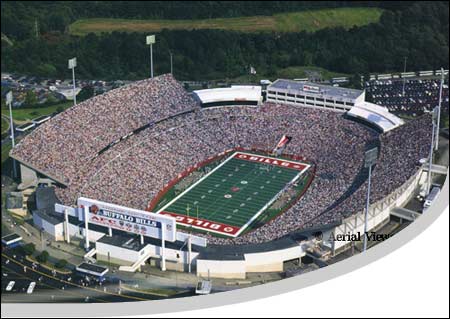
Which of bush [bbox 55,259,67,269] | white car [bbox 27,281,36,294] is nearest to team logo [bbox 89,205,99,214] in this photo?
bush [bbox 55,259,67,269]

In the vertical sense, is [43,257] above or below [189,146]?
below

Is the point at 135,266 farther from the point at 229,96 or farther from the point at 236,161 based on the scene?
the point at 229,96

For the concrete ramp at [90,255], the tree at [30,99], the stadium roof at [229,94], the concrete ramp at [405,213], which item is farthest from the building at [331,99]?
the concrete ramp at [90,255]

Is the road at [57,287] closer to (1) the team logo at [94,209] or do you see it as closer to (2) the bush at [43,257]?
(2) the bush at [43,257]

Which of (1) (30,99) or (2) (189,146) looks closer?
(2) (189,146)

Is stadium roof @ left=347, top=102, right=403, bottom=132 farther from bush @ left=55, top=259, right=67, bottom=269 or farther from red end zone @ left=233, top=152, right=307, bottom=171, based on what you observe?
bush @ left=55, top=259, right=67, bottom=269

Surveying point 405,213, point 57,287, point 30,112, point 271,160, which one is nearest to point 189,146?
point 271,160

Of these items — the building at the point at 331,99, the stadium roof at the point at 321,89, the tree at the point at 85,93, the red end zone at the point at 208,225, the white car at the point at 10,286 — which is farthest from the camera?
the tree at the point at 85,93
